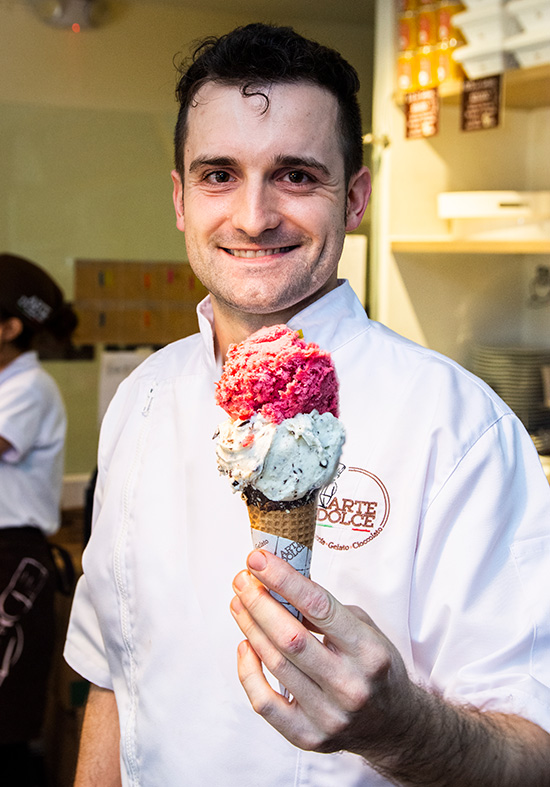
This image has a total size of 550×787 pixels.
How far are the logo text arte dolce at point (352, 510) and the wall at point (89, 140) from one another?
2.55m

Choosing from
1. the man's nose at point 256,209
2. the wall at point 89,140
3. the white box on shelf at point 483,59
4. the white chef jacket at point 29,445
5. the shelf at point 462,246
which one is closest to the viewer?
the man's nose at point 256,209

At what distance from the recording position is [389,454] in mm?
1033

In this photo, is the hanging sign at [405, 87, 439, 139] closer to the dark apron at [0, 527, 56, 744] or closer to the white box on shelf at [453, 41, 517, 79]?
the white box on shelf at [453, 41, 517, 79]

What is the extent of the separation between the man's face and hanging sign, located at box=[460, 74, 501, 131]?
1367 mm

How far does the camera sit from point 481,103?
233 cm

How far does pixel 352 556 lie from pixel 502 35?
1.76 metres

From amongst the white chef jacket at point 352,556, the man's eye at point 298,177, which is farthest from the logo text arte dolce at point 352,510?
the man's eye at point 298,177

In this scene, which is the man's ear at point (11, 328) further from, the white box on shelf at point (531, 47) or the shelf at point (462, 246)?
the white box on shelf at point (531, 47)

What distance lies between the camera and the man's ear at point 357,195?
3.93 feet

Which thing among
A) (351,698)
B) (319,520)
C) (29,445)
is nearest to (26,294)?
(29,445)

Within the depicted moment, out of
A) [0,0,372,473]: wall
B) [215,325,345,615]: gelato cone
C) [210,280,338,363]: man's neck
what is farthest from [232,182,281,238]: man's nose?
[0,0,372,473]: wall

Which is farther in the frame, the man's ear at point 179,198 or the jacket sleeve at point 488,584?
the man's ear at point 179,198

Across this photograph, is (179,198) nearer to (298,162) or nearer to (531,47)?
(298,162)

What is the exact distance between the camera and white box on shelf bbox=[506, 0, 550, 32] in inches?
83.4
